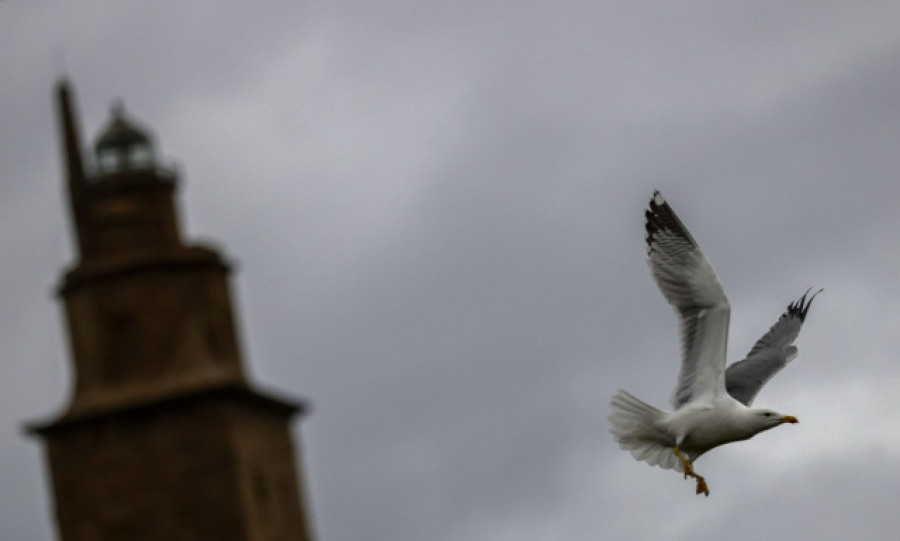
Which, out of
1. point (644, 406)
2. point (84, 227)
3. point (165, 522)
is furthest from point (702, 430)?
point (84, 227)

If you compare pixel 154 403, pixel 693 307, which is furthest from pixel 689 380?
pixel 154 403

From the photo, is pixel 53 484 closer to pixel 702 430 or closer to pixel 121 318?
pixel 121 318

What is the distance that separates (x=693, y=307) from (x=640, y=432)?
1.34 metres

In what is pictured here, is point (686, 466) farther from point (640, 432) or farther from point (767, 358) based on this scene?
point (767, 358)

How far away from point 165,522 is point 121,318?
10.9 feet

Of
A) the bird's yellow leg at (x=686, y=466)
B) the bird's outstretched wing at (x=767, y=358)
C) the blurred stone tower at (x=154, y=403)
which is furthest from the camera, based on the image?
the blurred stone tower at (x=154, y=403)

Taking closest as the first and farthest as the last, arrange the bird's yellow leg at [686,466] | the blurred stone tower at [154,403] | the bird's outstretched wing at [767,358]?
the bird's yellow leg at [686,466] < the bird's outstretched wing at [767,358] < the blurred stone tower at [154,403]

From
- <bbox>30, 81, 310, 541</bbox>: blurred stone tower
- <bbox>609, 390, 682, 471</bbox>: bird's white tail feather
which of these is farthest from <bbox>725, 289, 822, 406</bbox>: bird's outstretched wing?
<bbox>30, 81, 310, 541</bbox>: blurred stone tower

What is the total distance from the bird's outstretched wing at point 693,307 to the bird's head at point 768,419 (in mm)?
406

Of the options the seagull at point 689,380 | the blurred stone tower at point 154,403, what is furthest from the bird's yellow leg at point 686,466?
the blurred stone tower at point 154,403

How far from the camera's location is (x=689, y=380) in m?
27.9

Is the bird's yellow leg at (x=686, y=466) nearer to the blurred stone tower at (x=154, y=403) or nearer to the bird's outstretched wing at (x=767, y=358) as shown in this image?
the bird's outstretched wing at (x=767, y=358)

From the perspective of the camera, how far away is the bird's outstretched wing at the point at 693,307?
27656 millimetres

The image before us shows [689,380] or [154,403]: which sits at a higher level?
[154,403]
